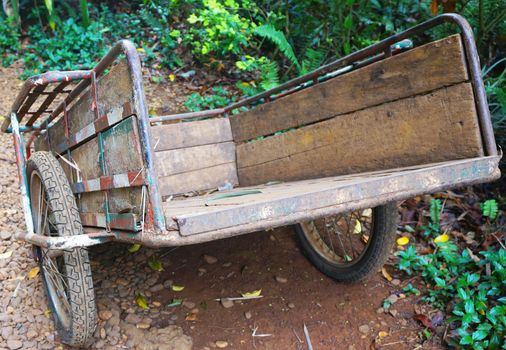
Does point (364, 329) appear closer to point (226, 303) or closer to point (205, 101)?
point (226, 303)

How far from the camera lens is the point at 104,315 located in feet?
8.23

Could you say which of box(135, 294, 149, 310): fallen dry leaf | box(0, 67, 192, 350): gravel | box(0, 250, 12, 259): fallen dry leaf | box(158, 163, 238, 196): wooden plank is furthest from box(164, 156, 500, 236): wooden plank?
box(0, 250, 12, 259): fallen dry leaf

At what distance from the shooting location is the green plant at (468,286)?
233cm

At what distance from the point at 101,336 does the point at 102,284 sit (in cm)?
47

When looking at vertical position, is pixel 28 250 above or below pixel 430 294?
above

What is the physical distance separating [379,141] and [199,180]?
1.53 meters

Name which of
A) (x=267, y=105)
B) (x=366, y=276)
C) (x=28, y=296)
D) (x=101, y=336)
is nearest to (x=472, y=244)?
(x=366, y=276)

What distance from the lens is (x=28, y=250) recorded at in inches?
119

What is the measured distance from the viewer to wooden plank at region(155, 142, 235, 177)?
3227 millimetres

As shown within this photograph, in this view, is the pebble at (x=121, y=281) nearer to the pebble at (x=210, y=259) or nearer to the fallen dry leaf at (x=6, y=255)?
the pebble at (x=210, y=259)

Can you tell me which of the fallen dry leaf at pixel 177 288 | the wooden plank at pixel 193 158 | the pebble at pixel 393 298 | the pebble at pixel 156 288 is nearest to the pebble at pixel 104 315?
the pebble at pixel 156 288

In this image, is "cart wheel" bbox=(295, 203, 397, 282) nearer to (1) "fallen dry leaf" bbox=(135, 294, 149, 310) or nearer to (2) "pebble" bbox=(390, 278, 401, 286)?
(2) "pebble" bbox=(390, 278, 401, 286)

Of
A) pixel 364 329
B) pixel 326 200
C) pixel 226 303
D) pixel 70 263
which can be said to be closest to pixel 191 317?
pixel 226 303

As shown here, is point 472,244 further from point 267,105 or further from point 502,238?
point 267,105
